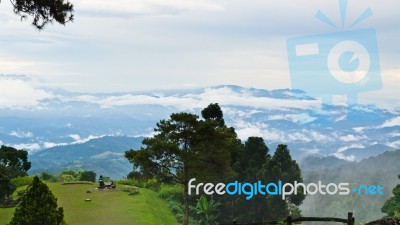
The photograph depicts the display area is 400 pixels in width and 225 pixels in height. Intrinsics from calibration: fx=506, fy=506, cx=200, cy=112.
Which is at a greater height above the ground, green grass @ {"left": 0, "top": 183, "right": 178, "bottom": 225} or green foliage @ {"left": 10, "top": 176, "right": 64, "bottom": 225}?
green foliage @ {"left": 10, "top": 176, "right": 64, "bottom": 225}

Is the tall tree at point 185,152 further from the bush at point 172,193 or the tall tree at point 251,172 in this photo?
the bush at point 172,193

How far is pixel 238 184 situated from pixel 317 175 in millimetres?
148393

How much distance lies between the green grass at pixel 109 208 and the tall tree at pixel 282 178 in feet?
31.0

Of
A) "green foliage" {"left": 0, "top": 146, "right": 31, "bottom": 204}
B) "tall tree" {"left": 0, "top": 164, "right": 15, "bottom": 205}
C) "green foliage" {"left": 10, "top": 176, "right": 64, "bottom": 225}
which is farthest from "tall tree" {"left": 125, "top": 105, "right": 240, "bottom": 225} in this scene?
"green foliage" {"left": 0, "top": 146, "right": 31, "bottom": 204}

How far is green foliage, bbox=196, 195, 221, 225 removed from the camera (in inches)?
1944

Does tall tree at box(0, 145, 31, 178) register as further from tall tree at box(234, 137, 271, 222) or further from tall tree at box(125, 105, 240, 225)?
tall tree at box(234, 137, 271, 222)

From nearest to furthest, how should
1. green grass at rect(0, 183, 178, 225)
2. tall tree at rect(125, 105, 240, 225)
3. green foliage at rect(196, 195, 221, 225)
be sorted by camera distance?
green grass at rect(0, 183, 178, 225)
tall tree at rect(125, 105, 240, 225)
green foliage at rect(196, 195, 221, 225)

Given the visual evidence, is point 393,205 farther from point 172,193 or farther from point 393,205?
point 172,193

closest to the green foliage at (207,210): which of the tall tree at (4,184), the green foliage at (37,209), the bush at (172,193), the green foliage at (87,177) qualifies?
the bush at (172,193)

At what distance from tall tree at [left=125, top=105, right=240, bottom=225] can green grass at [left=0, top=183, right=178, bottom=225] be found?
3628mm

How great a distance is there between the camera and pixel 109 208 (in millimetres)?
43406

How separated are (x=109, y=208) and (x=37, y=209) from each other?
48.9 feet

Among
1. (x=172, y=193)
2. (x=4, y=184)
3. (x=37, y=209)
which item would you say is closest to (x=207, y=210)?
(x=172, y=193)

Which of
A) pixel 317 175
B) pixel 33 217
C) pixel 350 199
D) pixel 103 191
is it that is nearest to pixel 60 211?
pixel 33 217
